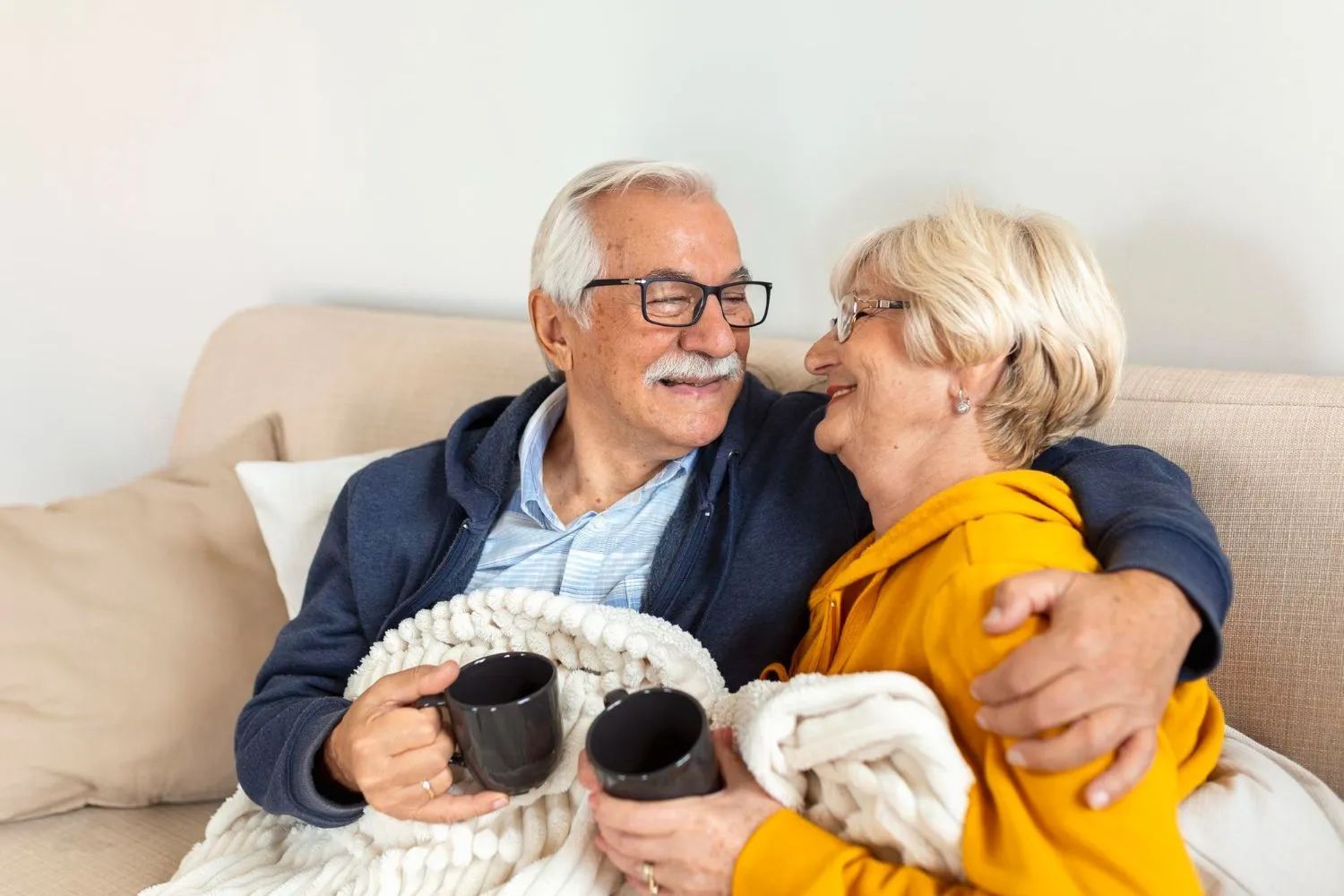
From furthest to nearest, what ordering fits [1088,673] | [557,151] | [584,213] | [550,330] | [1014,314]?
[557,151] → [550,330] → [584,213] → [1014,314] → [1088,673]

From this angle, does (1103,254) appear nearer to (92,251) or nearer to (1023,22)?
(1023,22)

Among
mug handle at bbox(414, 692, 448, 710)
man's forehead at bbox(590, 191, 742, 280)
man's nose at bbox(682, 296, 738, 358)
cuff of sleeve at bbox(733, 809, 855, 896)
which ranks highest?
man's forehead at bbox(590, 191, 742, 280)

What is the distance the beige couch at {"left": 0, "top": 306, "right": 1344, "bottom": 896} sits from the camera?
1191mm

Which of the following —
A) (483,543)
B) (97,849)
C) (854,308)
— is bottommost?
(97,849)

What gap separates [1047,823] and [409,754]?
68 cm

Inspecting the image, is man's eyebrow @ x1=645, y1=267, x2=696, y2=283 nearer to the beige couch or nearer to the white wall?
the beige couch

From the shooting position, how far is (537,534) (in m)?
1.57

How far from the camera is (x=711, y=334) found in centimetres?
147

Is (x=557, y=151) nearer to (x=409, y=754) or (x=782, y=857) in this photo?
(x=409, y=754)

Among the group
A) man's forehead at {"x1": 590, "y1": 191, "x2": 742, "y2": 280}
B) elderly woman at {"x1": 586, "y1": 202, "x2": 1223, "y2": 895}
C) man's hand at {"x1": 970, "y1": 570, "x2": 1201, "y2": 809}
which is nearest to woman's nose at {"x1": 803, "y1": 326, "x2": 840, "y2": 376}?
elderly woman at {"x1": 586, "y1": 202, "x2": 1223, "y2": 895}

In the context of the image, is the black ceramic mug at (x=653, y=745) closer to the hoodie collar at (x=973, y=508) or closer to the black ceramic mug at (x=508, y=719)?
the black ceramic mug at (x=508, y=719)

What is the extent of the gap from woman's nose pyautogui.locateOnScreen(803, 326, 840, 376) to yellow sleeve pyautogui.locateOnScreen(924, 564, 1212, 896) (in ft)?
1.38

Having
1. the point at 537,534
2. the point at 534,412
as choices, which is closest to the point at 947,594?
the point at 537,534

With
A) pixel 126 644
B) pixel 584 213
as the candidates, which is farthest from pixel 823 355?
pixel 126 644
